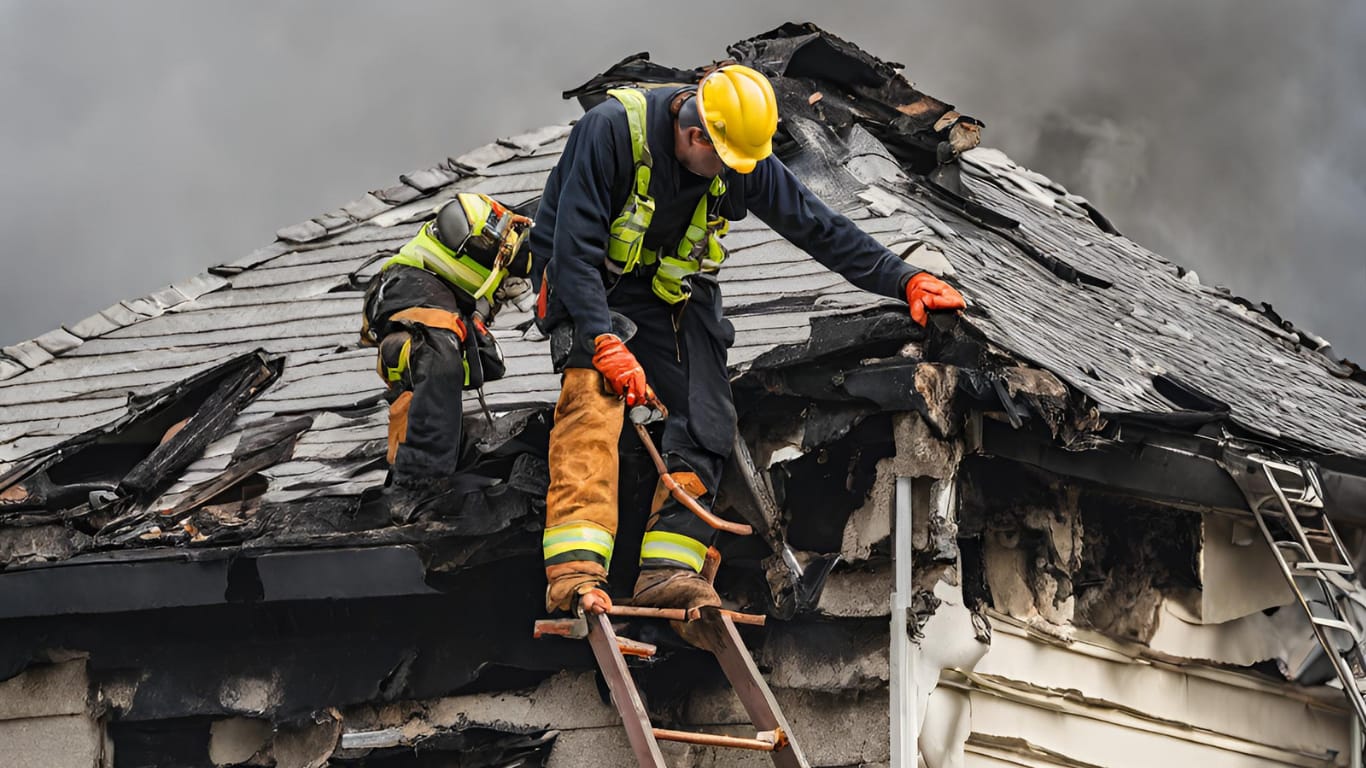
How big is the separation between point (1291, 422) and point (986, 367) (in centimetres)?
252

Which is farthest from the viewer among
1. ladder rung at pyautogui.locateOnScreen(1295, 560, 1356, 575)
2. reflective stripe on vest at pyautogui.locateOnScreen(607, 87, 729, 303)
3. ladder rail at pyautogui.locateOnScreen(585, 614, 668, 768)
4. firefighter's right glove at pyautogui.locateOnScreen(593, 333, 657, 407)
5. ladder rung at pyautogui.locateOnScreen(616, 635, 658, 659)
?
ladder rung at pyautogui.locateOnScreen(1295, 560, 1356, 575)

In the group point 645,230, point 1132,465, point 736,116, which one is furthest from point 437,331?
point 1132,465

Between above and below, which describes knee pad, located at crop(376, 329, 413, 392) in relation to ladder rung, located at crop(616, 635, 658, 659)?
above

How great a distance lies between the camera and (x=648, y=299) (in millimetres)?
6035

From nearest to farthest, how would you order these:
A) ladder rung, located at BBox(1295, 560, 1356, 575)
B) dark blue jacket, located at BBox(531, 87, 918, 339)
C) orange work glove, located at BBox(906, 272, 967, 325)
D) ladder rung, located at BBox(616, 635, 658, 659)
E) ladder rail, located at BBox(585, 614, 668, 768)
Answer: ladder rail, located at BBox(585, 614, 668, 768), ladder rung, located at BBox(616, 635, 658, 659), dark blue jacket, located at BBox(531, 87, 918, 339), orange work glove, located at BBox(906, 272, 967, 325), ladder rung, located at BBox(1295, 560, 1356, 575)

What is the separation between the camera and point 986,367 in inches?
225

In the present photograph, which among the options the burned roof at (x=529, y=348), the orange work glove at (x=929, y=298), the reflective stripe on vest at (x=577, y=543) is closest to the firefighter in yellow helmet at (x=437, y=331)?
the burned roof at (x=529, y=348)

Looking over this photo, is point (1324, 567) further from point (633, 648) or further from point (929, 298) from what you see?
point (633, 648)

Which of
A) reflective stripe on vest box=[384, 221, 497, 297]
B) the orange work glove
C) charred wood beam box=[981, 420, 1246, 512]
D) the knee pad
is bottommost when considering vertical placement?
charred wood beam box=[981, 420, 1246, 512]

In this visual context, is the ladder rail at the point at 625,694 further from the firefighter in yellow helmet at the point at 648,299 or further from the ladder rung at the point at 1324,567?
the ladder rung at the point at 1324,567

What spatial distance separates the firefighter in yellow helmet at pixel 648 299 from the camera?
553 centimetres

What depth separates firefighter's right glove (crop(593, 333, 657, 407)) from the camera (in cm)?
534

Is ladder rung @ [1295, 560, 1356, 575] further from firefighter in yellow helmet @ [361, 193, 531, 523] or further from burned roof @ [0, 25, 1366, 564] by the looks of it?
firefighter in yellow helmet @ [361, 193, 531, 523]

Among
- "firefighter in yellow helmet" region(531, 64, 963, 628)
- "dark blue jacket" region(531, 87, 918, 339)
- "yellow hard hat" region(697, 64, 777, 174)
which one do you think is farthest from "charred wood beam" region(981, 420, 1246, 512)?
"yellow hard hat" region(697, 64, 777, 174)
